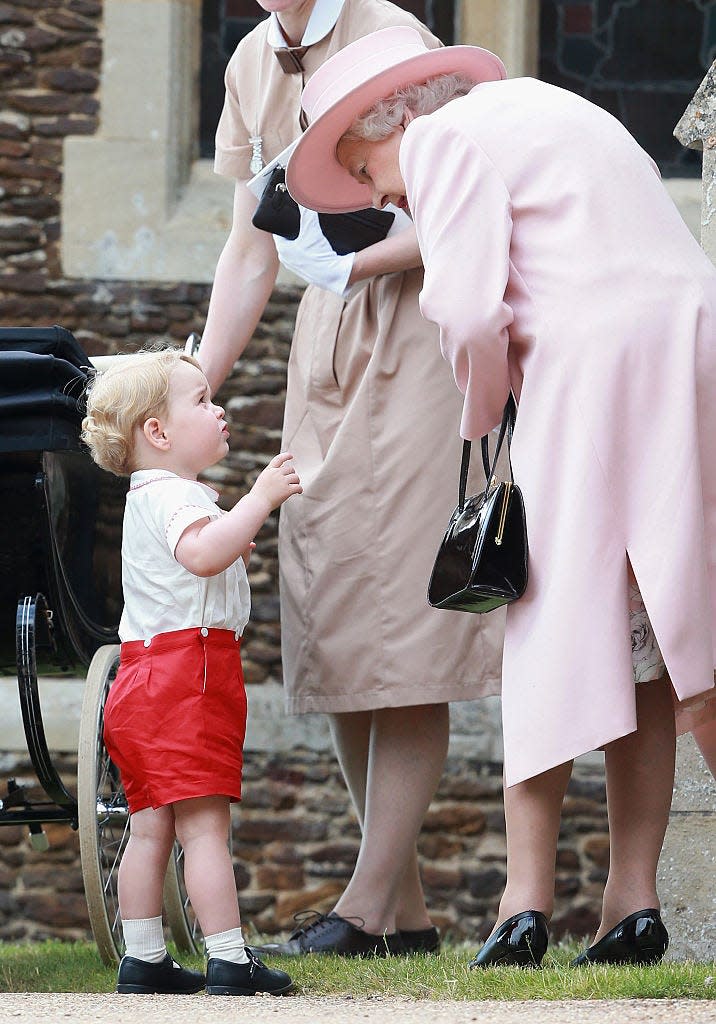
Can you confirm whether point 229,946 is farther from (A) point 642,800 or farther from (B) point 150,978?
(A) point 642,800

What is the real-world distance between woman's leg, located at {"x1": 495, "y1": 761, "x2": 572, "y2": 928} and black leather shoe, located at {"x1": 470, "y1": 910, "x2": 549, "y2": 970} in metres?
0.02

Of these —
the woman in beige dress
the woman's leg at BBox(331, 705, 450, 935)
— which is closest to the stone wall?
the woman in beige dress

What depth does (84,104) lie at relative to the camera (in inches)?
255

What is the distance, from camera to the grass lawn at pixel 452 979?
237 cm

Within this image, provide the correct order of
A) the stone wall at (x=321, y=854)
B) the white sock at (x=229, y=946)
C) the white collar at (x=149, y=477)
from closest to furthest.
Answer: the white sock at (x=229, y=946) < the white collar at (x=149, y=477) < the stone wall at (x=321, y=854)

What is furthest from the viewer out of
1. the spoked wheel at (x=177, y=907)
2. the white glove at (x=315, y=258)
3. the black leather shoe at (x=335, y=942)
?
the spoked wheel at (x=177, y=907)

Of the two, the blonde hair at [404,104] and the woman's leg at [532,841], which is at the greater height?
the blonde hair at [404,104]

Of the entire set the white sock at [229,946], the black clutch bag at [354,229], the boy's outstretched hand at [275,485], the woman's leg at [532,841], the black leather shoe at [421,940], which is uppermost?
the black clutch bag at [354,229]

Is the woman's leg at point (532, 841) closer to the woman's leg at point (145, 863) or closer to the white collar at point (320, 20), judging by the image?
the woman's leg at point (145, 863)

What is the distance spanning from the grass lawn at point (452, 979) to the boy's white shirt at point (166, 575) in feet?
2.10

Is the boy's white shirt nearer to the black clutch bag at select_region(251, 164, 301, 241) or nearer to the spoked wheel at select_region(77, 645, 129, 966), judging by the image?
the spoked wheel at select_region(77, 645, 129, 966)

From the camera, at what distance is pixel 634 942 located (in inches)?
104

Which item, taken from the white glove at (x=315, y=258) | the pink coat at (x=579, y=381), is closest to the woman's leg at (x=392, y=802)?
the pink coat at (x=579, y=381)

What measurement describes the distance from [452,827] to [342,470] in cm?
317
